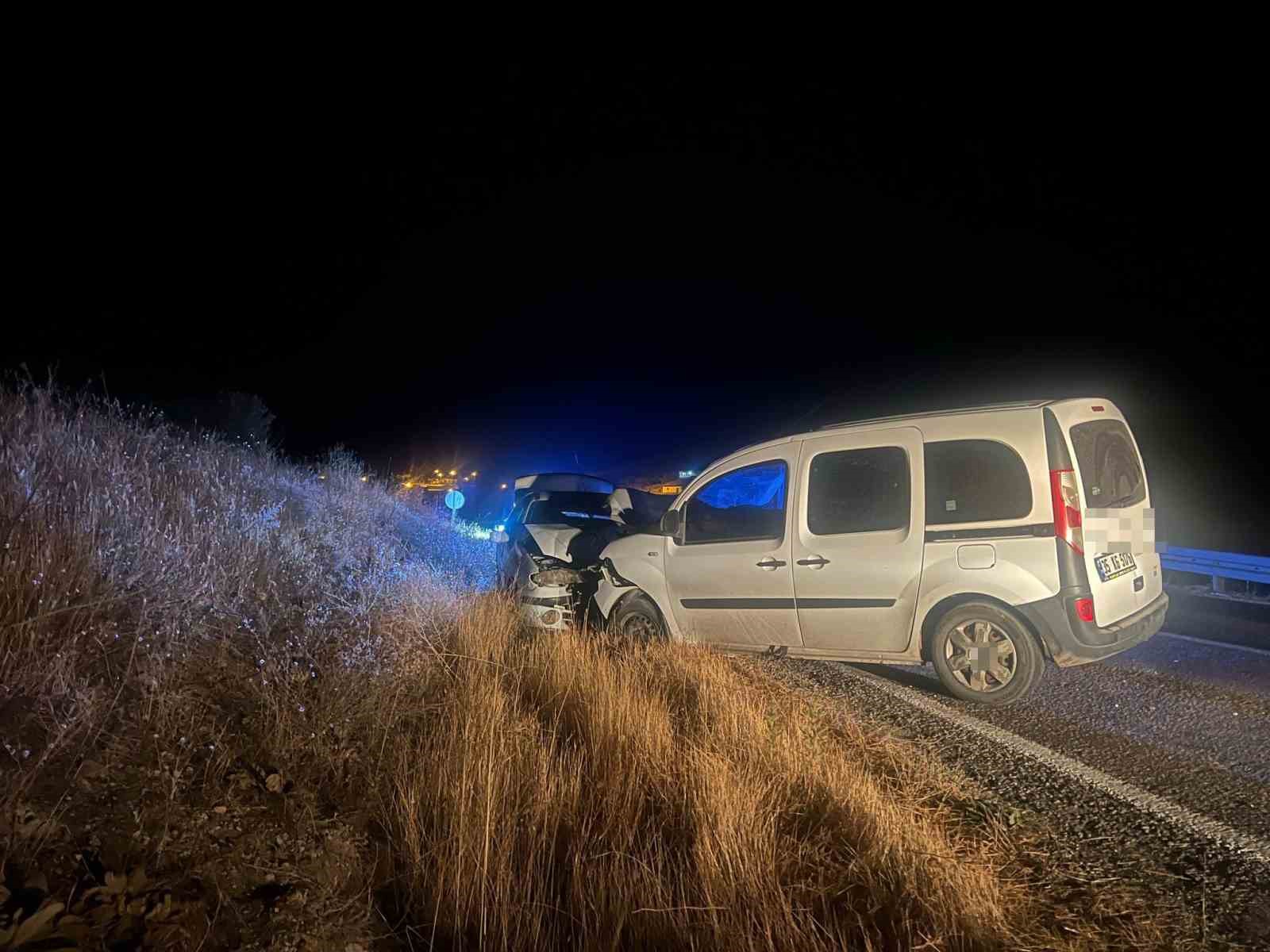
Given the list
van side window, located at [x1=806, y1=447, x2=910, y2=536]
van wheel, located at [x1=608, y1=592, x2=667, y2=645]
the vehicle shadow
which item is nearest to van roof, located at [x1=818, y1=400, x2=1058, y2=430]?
van side window, located at [x1=806, y1=447, x2=910, y2=536]

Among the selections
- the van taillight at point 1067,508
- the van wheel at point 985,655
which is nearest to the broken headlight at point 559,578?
the van wheel at point 985,655

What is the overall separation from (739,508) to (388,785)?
14.0ft

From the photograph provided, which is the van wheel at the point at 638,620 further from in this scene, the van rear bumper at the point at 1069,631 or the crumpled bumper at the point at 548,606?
the van rear bumper at the point at 1069,631

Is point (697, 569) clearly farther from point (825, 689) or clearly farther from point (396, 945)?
point (396, 945)

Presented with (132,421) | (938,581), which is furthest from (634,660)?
(132,421)

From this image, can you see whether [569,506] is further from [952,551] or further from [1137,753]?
[1137,753]

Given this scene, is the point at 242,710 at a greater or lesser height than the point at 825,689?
greater

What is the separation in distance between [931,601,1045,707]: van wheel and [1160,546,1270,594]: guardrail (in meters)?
4.17

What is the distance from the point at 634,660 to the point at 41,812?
3.35 m

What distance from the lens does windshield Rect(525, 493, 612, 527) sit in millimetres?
10273

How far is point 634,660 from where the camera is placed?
502 cm

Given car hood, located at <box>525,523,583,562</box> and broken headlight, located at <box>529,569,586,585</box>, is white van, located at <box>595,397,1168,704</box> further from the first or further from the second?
car hood, located at <box>525,523,583,562</box>

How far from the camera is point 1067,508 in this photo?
4359 mm

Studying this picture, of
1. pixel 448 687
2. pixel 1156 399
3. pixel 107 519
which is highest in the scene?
pixel 1156 399
